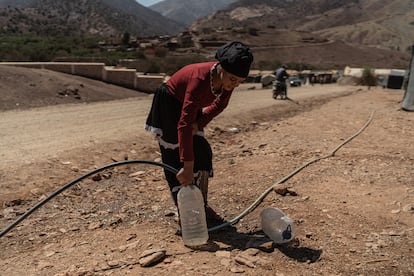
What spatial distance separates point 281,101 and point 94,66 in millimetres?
7041

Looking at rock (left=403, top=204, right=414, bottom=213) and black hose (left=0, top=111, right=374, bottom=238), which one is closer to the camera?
black hose (left=0, top=111, right=374, bottom=238)

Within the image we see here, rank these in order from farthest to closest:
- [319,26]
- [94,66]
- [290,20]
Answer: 1. [290,20]
2. [319,26]
3. [94,66]

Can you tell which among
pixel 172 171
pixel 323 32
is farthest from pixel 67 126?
pixel 323 32

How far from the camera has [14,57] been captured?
893 inches

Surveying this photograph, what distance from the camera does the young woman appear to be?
3.20m


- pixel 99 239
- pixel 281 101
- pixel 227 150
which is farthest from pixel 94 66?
pixel 99 239

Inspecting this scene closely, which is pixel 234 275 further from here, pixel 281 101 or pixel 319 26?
pixel 319 26

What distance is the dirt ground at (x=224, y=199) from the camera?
3455 millimetres

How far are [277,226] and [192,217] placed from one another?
69 centimetres

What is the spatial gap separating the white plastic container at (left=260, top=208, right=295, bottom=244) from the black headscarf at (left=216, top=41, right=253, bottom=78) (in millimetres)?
1251

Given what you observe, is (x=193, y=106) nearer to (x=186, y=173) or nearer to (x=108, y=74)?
(x=186, y=173)

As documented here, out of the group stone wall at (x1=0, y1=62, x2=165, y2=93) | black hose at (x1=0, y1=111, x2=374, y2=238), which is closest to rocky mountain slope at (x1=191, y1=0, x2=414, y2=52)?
stone wall at (x1=0, y1=62, x2=165, y2=93)

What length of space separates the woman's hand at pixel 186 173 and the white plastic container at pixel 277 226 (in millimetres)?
801

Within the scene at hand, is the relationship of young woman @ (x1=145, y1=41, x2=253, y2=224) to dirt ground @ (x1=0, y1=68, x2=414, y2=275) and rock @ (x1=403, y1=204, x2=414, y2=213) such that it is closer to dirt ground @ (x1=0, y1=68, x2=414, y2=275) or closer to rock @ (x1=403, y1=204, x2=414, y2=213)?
dirt ground @ (x1=0, y1=68, x2=414, y2=275)
